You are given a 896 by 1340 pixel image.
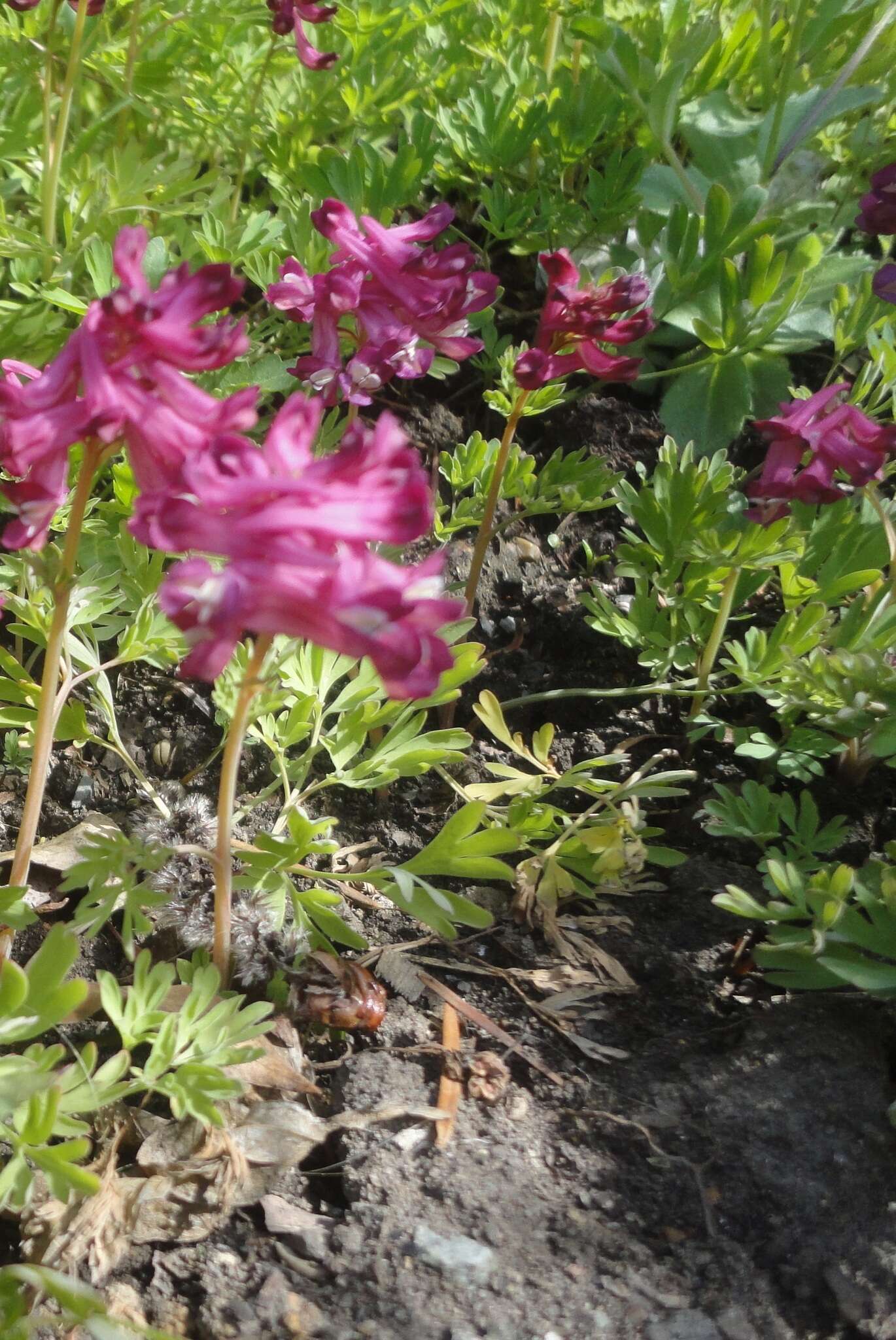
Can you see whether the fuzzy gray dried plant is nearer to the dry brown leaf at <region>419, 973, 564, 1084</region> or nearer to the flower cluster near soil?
the flower cluster near soil

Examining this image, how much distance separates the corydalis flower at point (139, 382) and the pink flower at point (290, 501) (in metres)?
0.05

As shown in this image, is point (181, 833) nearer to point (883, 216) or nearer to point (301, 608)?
point (301, 608)

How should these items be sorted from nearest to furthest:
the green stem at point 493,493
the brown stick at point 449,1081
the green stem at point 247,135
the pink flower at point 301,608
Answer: the pink flower at point 301,608, the brown stick at point 449,1081, the green stem at point 493,493, the green stem at point 247,135

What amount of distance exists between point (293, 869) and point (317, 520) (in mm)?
632

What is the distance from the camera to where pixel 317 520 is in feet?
2.70

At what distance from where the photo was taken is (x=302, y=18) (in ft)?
6.51

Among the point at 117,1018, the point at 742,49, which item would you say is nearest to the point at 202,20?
the point at 742,49

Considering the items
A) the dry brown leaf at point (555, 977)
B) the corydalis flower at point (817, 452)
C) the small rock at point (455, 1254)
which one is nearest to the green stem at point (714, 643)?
the corydalis flower at point (817, 452)

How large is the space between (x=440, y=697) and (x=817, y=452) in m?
0.72

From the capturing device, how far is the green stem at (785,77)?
189cm

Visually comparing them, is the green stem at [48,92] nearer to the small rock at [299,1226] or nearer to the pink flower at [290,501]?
the pink flower at [290,501]

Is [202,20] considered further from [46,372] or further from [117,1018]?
[117,1018]

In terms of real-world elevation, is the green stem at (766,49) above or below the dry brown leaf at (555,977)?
above

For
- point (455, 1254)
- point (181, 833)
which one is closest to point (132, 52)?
point (181, 833)
